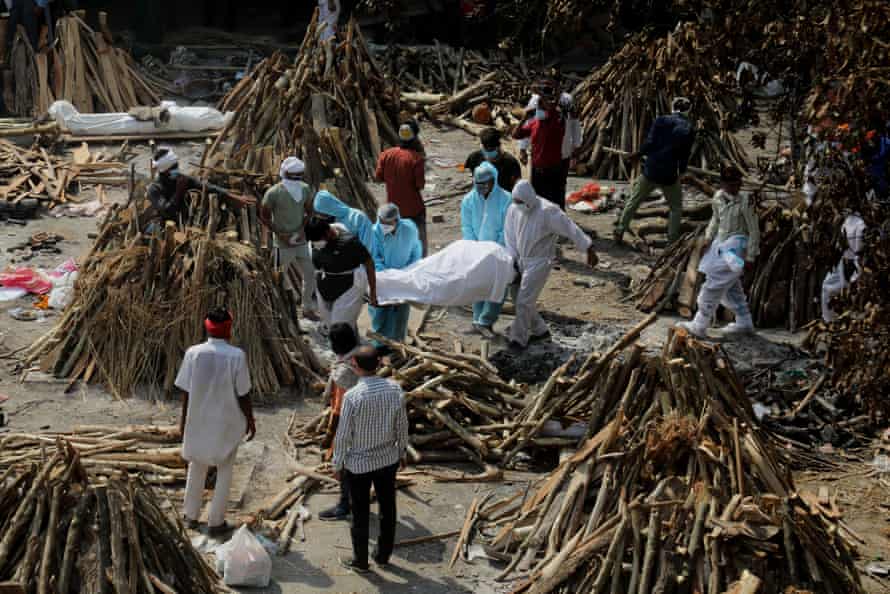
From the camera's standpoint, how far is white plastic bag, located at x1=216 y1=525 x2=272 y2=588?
7992mm

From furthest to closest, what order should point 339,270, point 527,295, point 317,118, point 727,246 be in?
point 317,118
point 527,295
point 727,246
point 339,270

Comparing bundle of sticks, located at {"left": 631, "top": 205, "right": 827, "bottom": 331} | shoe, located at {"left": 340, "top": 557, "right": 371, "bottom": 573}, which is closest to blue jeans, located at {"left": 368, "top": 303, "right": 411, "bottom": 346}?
bundle of sticks, located at {"left": 631, "top": 205, "right": 827, "bottom": 331}

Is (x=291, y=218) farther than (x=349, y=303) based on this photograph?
Yes

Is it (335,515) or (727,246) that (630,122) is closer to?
(727,246)

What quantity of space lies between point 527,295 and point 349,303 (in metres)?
2.06

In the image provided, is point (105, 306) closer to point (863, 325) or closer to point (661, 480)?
point (661, 480)

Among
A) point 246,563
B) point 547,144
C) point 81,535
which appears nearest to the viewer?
point 81,535

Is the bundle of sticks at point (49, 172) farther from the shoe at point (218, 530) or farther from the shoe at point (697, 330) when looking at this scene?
the shoe at point (218, 530)

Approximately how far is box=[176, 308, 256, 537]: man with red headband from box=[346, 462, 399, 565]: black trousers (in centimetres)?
84

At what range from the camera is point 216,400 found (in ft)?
27.6

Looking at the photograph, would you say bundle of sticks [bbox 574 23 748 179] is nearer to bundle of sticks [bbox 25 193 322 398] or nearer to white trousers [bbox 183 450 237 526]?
bundle of sticks [bbox 25 193 322 398]

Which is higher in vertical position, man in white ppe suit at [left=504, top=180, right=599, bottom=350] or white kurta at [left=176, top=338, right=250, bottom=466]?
man in white ppe suit at [left=504, top=180, right=599, bottom=350]

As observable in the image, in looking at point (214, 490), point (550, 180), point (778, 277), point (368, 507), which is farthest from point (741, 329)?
point (214, 490)

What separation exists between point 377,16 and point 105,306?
48.7 feet
